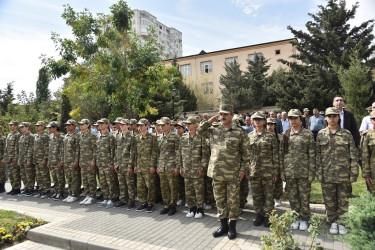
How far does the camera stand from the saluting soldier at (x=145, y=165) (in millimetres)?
6477

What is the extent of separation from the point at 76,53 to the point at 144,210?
348 inches

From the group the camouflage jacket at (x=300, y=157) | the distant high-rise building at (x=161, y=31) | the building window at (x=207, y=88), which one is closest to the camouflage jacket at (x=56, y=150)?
the camouflage jacket at (x=300, y=157)

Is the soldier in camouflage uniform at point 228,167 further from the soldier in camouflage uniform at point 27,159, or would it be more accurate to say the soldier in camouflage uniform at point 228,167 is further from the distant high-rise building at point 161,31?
the distant high-rise building at point 161,31

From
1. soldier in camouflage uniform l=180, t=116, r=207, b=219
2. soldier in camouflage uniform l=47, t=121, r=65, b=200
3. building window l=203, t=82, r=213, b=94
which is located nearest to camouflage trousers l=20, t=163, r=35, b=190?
soldier in camouflage uniform l=47, t=121, r=65, b=200

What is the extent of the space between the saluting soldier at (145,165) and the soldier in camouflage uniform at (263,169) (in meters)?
2.39

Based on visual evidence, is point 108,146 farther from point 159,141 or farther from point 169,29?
point 169,29

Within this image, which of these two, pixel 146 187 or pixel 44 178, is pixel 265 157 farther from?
pixel 44 178

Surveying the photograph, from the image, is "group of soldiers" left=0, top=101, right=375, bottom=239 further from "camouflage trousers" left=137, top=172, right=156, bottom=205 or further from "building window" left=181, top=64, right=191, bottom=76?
"building window" left=181, top=64, right=191, bottom=76

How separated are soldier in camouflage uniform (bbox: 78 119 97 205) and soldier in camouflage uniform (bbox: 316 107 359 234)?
5.58 m

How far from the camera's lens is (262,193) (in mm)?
5434

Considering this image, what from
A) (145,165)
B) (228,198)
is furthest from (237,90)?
(228,198)

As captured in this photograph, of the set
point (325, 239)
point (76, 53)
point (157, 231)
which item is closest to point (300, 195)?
point (325, 239)

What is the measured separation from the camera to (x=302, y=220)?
196 inches

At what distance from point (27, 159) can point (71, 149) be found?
199 centimetres
